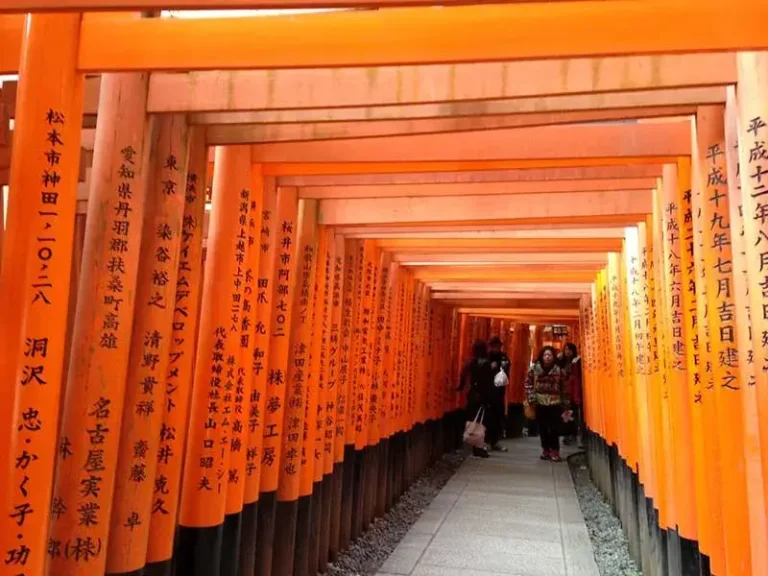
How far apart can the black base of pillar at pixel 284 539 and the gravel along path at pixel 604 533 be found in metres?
2.51

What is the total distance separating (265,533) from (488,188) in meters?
2.47

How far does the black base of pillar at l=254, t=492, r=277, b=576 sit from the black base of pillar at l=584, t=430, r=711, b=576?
2.26 metres

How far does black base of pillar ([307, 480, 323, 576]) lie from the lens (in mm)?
4484

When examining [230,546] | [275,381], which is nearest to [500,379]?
[275,381]

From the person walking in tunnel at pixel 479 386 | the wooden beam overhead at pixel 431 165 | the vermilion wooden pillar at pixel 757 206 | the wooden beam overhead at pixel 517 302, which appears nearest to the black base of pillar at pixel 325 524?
the wooden beam overhead at pixel 431 165

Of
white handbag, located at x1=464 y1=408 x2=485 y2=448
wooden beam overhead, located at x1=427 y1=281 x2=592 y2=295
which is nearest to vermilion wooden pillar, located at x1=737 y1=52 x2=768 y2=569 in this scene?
wooden beam overhead, located at x1=427 y1=281 x2=592 y2=295

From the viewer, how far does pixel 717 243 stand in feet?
8.93

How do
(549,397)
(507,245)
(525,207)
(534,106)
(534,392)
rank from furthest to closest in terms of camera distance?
(534,392)
(549,397)
(507,245)
(525,207)
(534,106)

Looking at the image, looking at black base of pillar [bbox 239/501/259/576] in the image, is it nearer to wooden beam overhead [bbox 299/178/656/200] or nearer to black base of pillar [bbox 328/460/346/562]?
black base of pillar [bbox 328/460/346/562]

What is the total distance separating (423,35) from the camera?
7.19 feet

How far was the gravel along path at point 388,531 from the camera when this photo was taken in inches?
195

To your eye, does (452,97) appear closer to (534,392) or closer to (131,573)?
(131,573)

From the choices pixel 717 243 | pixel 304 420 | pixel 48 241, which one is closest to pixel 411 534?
pixel 304 420

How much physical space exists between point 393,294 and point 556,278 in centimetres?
216
